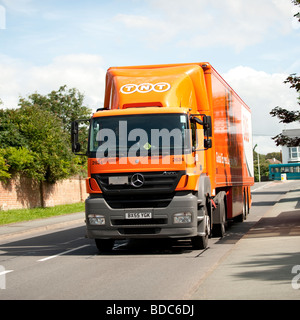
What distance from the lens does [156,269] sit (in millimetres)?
10227

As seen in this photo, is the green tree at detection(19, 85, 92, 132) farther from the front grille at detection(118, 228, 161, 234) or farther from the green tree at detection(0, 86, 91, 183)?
the front grille at detection(118, 228, 161, 234)

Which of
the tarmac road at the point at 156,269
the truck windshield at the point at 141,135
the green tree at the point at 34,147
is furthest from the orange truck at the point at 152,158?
the green tree at the point at 34,147

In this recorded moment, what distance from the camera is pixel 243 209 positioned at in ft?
68.3

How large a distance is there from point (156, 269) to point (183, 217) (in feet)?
6.04

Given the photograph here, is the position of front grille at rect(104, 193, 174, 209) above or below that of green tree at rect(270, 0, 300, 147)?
below

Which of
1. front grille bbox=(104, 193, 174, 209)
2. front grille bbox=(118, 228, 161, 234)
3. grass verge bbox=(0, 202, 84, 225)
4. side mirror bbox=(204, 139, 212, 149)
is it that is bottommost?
grass verge bbox=(0, 202, 84, 225)

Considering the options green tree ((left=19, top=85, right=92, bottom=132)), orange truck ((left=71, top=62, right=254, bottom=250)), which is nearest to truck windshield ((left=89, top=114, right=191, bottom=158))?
orange truck ((left=71, top=62, right=254, bottom=250))

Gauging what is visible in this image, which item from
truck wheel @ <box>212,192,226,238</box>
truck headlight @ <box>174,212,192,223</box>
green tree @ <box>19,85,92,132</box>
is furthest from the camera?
green tree @ <box>19,85,92,132</box>

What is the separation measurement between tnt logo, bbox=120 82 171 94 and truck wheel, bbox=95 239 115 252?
3.45 meters

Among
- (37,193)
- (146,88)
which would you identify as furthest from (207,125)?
(37,193)

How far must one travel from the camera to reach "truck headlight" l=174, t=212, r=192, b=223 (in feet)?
38.7
